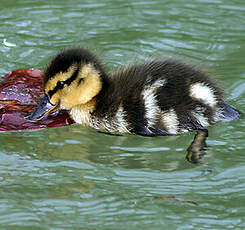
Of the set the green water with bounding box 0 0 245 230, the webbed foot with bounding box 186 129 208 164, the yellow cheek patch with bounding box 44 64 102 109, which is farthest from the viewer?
the yellow cheek patch with bounding box 44 64 102 109

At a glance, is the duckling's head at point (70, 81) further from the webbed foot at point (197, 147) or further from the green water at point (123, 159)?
the webbed foot at point (197, 147)

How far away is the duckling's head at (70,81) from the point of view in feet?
12.1

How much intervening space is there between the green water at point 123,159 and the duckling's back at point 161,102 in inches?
3.1

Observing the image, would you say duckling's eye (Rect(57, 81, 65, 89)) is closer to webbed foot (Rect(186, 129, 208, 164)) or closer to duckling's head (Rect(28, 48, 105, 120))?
duckling's head (Rect(28, 48, 105, 120))

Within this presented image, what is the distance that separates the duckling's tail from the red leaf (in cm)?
94

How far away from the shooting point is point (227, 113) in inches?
150

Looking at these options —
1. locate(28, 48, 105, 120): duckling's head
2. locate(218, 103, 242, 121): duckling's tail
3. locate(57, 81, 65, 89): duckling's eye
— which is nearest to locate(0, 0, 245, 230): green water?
locate(218, 103, 242, 121): duckling's tail

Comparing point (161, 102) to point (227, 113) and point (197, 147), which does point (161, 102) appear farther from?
point (227, 113)

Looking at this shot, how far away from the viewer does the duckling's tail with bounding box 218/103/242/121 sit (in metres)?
3.78

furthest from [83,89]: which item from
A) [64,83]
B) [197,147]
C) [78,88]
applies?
[197,147]

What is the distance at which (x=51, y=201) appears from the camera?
298cm

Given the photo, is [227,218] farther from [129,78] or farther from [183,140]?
[129,78]

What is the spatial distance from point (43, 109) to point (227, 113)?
1.12 metres

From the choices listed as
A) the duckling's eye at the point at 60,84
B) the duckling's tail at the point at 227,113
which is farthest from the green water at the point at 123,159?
the duckling's eye at the point at 60,84
